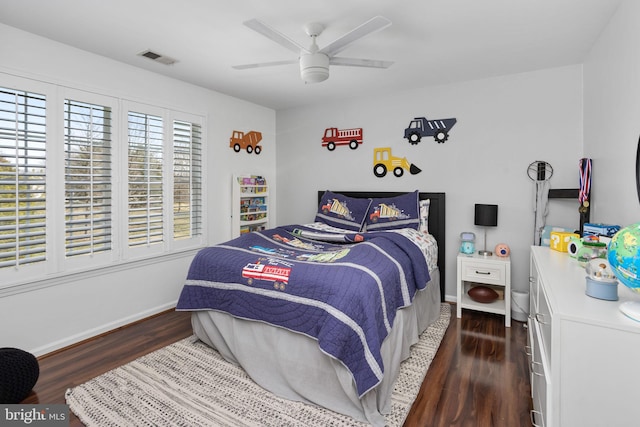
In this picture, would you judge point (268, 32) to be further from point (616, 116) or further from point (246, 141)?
point (246, 141)

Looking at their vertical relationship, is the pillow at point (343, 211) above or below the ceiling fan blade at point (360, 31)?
below

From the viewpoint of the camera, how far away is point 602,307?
4.25 ft

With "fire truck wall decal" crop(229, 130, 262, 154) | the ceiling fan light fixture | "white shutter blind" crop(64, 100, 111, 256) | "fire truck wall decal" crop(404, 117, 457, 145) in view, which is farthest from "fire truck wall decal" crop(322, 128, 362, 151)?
"white shutter blind" crop(64, 100, 111, 256)

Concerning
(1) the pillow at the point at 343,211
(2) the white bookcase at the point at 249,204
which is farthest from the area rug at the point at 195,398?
(2) the white bookcase at the point at 249,204

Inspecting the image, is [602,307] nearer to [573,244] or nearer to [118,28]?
[573,244]

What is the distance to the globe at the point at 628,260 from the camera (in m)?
1.15

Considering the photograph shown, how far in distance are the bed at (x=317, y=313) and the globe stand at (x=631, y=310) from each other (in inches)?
44.1

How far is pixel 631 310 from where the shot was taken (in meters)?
1.19

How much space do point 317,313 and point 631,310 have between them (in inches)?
55.7

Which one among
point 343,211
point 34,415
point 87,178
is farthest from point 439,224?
point 34,415

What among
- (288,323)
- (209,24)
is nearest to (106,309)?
(288,323)

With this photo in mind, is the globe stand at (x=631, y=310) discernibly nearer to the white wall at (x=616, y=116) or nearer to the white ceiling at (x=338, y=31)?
the white wall at (x=616, y=116)

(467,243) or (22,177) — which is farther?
(467,243)

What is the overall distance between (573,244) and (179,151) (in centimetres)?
364
